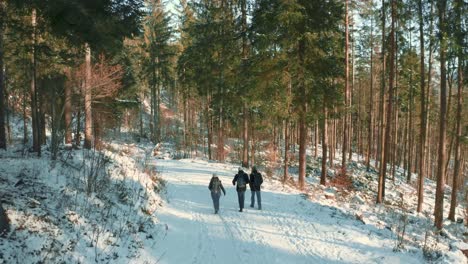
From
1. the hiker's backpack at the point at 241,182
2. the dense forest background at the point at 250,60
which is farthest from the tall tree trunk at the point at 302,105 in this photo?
the hiker's backpack at the point at 241,182

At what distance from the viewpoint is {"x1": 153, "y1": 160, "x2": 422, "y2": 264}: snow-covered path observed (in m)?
8.83

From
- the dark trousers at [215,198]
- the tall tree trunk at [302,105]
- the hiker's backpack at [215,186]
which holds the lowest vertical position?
the dark trousers at [215,198]

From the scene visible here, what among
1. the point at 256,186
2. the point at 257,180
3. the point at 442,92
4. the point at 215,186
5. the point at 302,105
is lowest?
the point at 256,186

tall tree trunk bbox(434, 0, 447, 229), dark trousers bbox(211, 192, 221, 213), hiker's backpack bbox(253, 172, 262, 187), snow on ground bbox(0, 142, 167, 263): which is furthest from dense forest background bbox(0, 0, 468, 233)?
dark trousers bbox(211, 192, 221, 213)

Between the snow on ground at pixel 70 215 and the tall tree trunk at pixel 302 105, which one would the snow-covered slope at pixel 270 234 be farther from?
the tall tree trunk at pixel 302 105

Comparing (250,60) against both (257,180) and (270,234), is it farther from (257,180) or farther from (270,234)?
(270,234)

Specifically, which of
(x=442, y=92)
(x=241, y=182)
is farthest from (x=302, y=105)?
(x=241, y=182)

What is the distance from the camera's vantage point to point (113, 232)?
27.7 feet

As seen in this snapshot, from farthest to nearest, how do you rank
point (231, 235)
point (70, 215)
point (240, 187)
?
point (240, 187) < point (231, 235) < point (70, 215)

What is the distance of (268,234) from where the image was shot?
1047cm

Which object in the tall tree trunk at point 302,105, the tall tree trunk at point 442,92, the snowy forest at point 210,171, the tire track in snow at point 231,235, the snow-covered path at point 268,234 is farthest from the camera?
the tall tree trunk at point 302,105

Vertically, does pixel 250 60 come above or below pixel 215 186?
above

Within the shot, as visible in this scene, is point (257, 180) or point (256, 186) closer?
point (256, 186)

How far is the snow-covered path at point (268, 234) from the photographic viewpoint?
8.83 m
